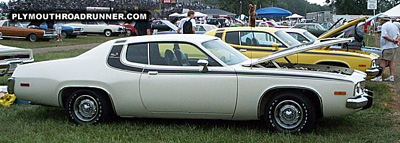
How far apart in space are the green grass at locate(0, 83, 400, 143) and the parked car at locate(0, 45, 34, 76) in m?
2.31

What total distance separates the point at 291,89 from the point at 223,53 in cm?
102

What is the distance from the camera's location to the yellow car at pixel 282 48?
890 centimetres

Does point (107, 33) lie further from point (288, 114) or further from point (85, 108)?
point (288, 114)

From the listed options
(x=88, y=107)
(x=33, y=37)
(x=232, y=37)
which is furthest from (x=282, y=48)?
(x=33, y=37)

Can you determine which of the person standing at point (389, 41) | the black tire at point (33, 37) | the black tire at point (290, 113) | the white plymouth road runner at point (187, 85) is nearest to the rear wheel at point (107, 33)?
the black tire at point (33, 37)

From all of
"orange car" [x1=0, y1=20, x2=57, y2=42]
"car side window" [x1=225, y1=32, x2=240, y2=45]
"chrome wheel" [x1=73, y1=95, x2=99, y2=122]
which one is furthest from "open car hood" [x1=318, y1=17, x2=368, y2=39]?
"orange car" [x1=0, y1=20, x2=57, y2=42]

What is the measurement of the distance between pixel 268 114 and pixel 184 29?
669cm

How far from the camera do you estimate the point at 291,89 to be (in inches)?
224

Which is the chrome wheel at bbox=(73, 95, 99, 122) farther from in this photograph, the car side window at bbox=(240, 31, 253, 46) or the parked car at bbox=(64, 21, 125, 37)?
the parked car at bbox=(64, 21, 125, 37)

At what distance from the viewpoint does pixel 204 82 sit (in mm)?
5766

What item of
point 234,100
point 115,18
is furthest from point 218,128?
point 115,18

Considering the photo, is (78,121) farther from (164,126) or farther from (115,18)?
(115,18)

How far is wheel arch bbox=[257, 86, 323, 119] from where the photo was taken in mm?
5613

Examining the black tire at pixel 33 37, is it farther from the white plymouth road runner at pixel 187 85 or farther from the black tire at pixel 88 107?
the black tire at pixel 88 107
